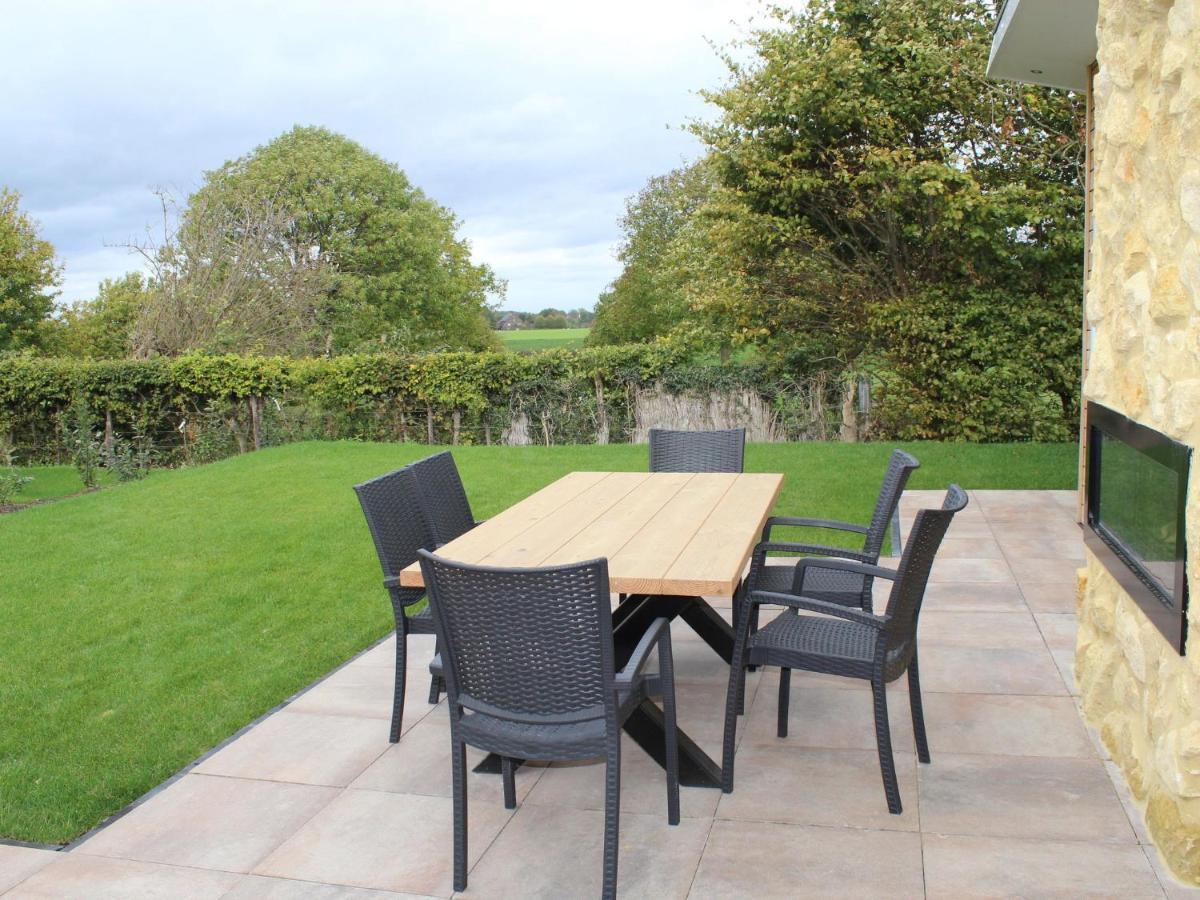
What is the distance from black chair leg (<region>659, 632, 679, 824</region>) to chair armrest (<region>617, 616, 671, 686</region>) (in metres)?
0.03

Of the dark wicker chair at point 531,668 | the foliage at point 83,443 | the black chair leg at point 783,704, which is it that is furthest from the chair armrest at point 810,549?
the foliage at point 83,443

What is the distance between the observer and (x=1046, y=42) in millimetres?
5422

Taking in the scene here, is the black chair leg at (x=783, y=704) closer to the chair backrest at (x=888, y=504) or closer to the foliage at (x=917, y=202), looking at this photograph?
the chair backrest at (x=888, y=504)

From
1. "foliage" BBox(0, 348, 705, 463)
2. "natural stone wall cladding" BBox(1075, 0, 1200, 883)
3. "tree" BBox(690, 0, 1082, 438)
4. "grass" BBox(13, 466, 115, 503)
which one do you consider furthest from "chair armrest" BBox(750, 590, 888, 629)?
"grass" BBox(13, 466, 115, 503)

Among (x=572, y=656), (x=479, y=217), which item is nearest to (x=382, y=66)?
(x=572, y=656)

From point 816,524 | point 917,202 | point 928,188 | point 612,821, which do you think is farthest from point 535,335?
point 612,821

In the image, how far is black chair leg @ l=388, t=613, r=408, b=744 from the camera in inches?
144

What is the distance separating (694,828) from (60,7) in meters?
7.81

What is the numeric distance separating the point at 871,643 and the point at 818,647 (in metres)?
0.19

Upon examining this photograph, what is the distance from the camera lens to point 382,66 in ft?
31.0

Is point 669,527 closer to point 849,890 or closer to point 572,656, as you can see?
point 572,656

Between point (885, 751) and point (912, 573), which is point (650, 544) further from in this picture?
point (885, 751)

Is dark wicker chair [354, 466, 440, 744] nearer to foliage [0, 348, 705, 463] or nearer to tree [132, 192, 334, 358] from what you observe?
foliage [0, 348, 705, 463]

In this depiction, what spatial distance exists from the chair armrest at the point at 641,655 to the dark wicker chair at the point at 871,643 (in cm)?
33
